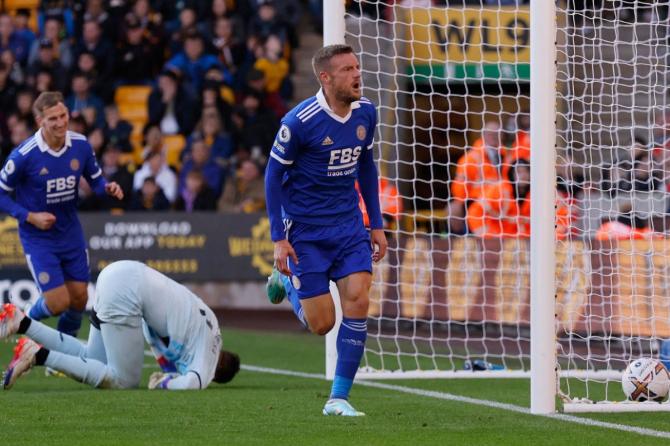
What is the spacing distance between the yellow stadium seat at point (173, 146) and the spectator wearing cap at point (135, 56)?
1.24m

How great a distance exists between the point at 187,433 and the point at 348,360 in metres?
1.23

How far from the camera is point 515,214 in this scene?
13.6 metres

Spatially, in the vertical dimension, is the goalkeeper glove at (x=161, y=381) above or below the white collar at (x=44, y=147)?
below

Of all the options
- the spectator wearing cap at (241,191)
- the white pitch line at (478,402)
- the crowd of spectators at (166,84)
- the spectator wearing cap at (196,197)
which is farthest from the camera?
the crowd of spectators at (166,84)

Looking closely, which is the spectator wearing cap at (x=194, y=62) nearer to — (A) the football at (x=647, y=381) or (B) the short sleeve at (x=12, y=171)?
(B) the short sleeve at (x=12, y=171)

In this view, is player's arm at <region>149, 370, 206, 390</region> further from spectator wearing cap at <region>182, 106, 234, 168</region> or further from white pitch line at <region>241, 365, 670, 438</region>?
spectator wearing cap at <region>182, 106, 234, 168</region>

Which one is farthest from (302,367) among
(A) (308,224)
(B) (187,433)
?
(B) (187,433)

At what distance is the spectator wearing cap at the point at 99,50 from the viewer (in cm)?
1944

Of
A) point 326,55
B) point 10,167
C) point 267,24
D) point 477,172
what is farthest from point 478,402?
point 267,24

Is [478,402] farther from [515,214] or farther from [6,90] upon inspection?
[6,90]

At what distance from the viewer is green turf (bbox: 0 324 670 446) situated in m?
6.13

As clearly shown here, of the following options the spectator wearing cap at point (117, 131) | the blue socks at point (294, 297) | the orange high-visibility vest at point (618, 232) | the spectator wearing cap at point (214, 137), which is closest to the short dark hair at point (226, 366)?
the blue socks at point (294, 297)

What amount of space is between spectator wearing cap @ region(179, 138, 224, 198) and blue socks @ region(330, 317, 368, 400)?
408 inches

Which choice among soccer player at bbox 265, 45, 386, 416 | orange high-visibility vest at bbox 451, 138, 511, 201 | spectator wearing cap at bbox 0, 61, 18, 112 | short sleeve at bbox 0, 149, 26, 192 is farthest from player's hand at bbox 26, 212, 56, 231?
spectator wearing cap at bbox 0, 61, 18, 112
